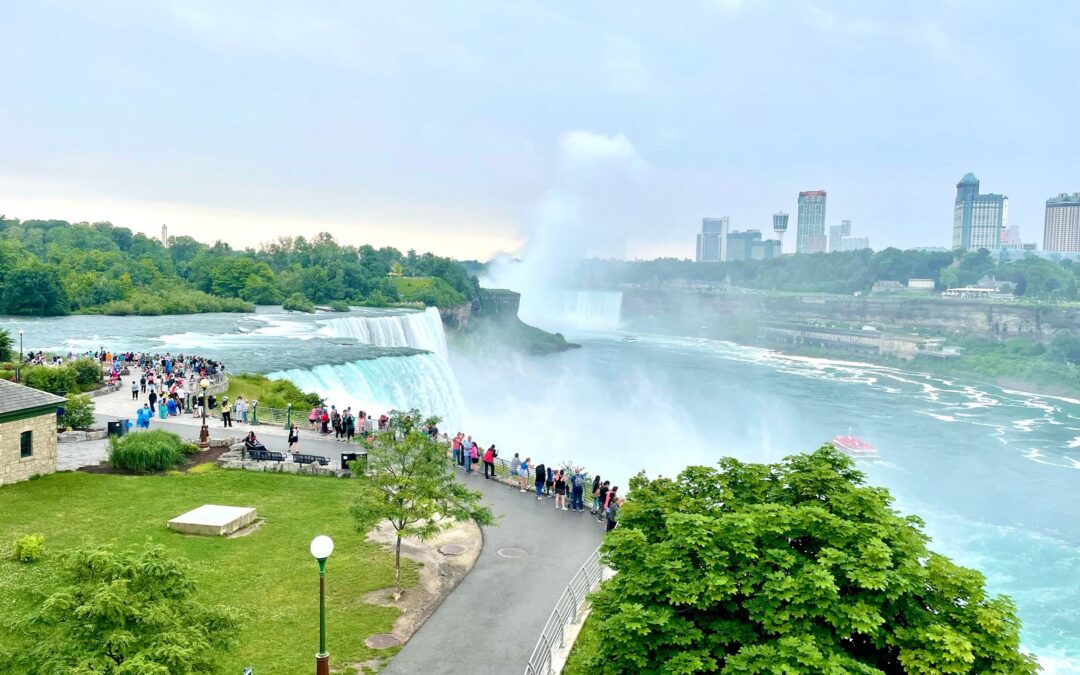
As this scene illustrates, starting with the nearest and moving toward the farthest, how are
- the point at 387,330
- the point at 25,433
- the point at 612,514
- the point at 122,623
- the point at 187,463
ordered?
the point at 122,623 → the point at 612,514 → the point at 25,433 → the point at 187,463 → the point at 387,330

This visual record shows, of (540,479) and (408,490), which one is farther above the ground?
(408,490)

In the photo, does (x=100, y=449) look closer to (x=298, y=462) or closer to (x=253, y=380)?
(x=298, y=462)

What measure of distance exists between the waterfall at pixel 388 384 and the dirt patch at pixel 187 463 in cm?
994

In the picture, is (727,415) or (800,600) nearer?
(800,600)

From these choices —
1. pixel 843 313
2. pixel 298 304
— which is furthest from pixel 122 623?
pixel 843 313

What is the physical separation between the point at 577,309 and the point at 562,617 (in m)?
145

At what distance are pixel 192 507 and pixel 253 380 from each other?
1586 centimetres

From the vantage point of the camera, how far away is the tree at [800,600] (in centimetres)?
703

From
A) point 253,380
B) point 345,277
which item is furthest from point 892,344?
point 253,380

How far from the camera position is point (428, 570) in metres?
13.4

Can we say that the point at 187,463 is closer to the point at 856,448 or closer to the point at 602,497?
the point at 602,497

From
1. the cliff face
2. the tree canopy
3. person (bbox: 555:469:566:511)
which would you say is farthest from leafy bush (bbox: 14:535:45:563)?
the cliff face

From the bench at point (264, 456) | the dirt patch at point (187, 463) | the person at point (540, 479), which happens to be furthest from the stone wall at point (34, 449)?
the person at point (540, 479)

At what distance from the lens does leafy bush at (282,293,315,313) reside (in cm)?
7131
